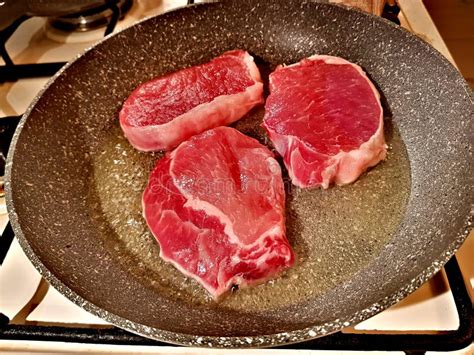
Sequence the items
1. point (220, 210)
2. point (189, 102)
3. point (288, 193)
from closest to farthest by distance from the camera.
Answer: point (220, 210) < point (288, 193) < point (189, 102)

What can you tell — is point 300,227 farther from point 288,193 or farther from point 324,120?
point 324,120

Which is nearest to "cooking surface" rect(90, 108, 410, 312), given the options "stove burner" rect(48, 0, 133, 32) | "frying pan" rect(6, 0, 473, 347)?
"frying pan" rect(6, 0, 473, 347)

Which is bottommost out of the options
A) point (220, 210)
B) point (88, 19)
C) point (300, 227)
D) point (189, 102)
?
point (300, 227)

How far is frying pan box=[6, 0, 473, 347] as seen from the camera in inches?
42.6

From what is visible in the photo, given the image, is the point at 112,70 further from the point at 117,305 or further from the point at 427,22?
the point at 427,22

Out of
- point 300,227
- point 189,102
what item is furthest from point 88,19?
point 300,227

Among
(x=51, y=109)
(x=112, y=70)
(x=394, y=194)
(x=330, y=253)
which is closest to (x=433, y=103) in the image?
(x=394, y=194)

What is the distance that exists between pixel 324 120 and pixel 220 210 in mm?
407

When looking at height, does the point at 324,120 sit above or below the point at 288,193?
above

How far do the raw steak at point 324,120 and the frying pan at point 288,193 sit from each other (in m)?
0.07

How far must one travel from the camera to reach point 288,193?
1.35 m

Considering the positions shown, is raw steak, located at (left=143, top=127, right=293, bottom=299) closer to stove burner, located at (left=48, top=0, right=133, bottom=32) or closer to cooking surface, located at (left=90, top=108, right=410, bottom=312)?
cooking surface, located at (left=90, top=108, right=410, bottom=312)

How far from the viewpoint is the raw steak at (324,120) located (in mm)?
1308

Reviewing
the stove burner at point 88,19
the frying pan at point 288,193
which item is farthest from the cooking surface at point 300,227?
the stove burner at point 88,19
